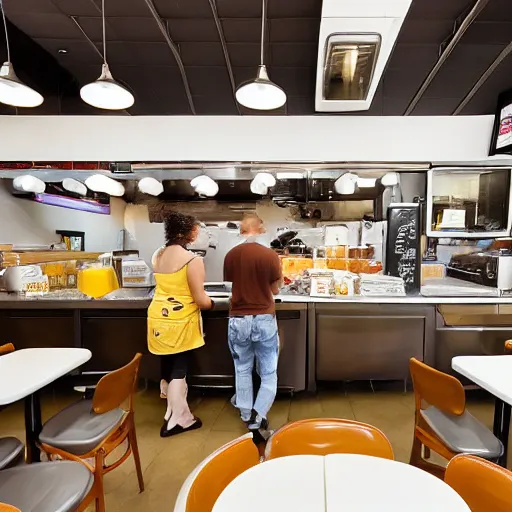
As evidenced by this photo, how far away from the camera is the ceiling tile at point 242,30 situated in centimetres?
320

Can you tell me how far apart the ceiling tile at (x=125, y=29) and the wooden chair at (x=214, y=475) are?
11.6 ft

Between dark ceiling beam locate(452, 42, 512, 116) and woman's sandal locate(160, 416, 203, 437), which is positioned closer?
woman's sandal locate(160, 416, 203, 437)

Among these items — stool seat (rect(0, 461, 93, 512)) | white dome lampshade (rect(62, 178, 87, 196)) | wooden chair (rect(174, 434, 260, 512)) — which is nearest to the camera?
wooden chair (rect(174, 434, 260, 512))

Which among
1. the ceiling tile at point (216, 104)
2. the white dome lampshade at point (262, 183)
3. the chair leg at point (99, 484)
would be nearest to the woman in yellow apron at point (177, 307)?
the chair leg at point (99, 484)

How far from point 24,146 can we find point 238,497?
13.4 ft

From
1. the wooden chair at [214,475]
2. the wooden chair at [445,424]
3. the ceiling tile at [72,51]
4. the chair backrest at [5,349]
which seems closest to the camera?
the wooden chair at [214,475]

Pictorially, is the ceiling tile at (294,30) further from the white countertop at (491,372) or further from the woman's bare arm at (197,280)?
the white countertop at (491,372)

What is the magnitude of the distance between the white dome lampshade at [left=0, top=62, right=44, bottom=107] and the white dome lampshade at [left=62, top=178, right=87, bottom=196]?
1.31 metres

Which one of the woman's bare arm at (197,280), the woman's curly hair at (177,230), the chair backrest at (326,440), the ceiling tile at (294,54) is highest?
the ceiling tile at (294,54)

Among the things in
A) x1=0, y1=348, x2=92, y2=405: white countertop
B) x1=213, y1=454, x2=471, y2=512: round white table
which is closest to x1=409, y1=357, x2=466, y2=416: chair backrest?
x1=213, y1=454, x2=471, y2=512: round white table

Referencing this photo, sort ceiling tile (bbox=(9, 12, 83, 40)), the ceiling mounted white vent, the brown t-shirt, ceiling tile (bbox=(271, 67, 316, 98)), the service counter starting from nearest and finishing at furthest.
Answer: the ceiling mounted white vent
the brown t-shirt
ceiling tile (bbox=(9, 12, 83, 40))
the service counter
ceiling tile (bbox=(271, 67, 316, 98))

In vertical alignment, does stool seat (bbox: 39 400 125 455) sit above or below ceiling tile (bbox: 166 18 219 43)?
below

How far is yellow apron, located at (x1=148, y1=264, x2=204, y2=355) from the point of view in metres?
2.70

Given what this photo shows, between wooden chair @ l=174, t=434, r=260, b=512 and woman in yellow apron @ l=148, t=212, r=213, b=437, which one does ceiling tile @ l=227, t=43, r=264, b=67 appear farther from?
wooden chair @ l=174, t=434, r=260, b=512
